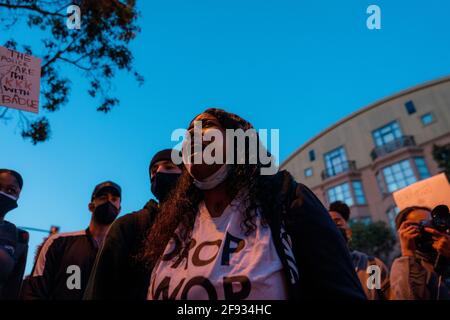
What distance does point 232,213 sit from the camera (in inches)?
68.5

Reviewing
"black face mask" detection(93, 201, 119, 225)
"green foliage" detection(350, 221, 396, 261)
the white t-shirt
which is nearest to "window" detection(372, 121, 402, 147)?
"green foliage" detection(350, 221, 396, 261)

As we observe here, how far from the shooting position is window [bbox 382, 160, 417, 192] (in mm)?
23594

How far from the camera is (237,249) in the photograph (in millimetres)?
1545

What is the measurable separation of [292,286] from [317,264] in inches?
5.7

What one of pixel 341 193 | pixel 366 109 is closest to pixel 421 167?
pixel 341 193

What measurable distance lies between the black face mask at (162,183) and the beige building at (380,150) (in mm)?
24067

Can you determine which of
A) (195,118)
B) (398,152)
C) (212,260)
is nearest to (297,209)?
(212,260)

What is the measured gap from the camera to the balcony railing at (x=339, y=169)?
89.5 ft

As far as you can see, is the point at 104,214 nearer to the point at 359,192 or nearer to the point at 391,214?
the point at 391,214

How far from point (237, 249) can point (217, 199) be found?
17.2 inches

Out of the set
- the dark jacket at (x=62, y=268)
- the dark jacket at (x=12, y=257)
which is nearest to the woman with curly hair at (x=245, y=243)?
the dark jacket at (x=62, y=268)

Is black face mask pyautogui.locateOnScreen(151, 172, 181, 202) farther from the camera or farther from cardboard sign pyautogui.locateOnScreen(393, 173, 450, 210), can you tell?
cardboard sign pyautogui.locateOnScreen(393, 173, 450, 210)

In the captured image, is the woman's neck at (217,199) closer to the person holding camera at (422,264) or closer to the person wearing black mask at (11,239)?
the person holding camera at (422,264)
